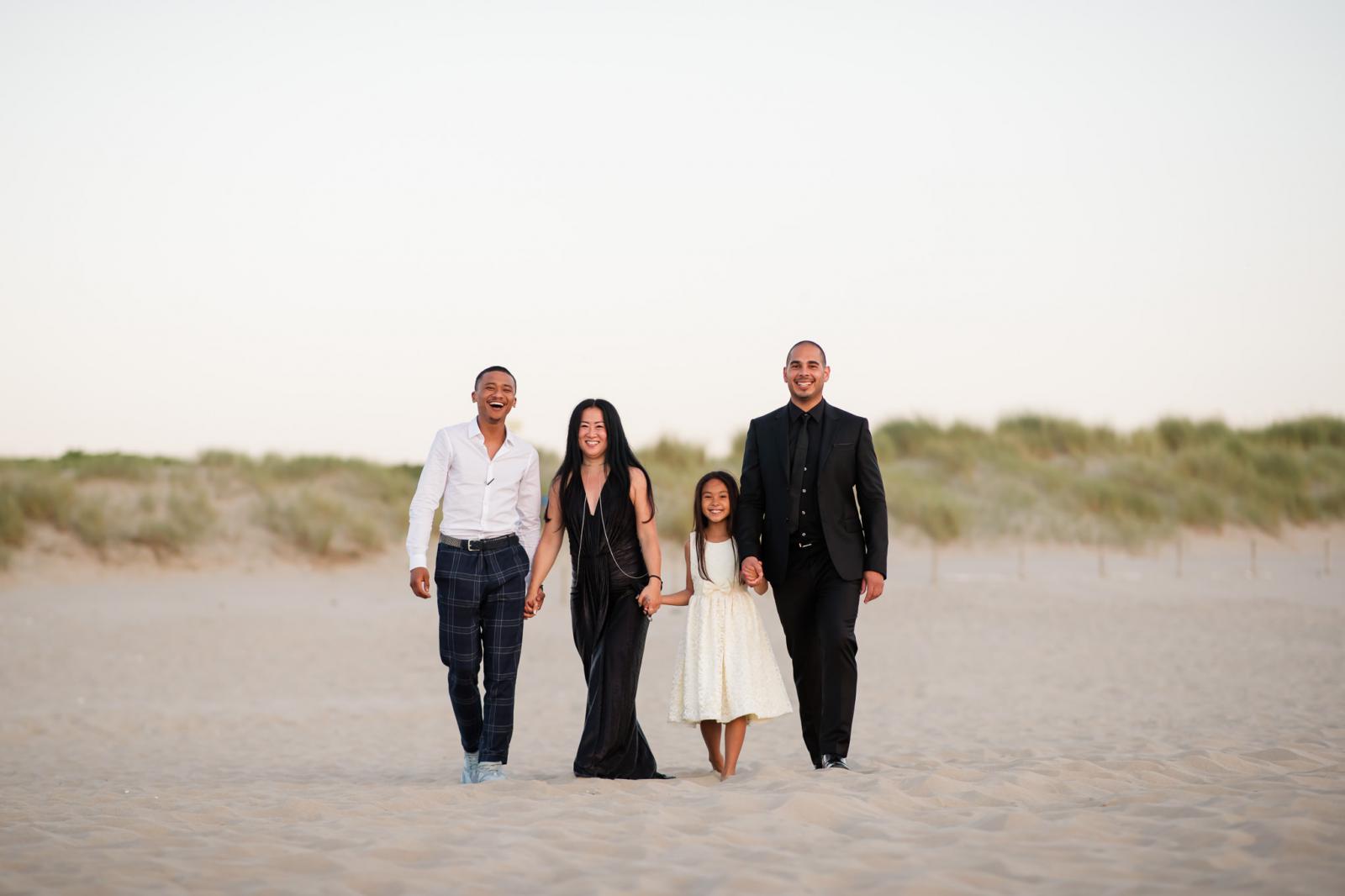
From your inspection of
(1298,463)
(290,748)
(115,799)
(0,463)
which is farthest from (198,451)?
(1298,463)

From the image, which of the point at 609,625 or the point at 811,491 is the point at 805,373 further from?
the point at 609,625

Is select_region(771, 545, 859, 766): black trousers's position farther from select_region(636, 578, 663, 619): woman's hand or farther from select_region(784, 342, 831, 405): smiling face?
select_region(784, 342, 831, 405): smiling face

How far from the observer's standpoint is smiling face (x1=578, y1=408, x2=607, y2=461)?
6328mm

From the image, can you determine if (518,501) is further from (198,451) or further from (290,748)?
(198,451)

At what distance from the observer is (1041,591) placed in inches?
803

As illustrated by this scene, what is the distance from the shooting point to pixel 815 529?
641 centimetres

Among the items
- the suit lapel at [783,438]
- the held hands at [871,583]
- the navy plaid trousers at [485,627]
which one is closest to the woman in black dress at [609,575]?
the navy plaid trousers at [485,627]

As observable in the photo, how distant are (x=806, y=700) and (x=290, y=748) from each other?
5.12m

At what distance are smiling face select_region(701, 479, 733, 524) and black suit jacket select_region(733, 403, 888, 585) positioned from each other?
0.10 metres

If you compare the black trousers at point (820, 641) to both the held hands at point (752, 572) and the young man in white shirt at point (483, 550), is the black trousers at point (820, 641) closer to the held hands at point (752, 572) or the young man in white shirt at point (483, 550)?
the held hands at point (752, 572)

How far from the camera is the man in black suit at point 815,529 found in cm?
631

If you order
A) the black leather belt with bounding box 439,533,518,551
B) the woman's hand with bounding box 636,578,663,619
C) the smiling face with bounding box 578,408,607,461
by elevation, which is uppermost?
the smiling face with bounding box 578,408,607,461

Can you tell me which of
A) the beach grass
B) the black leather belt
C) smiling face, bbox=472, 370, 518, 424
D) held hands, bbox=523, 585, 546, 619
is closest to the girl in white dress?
held hands, bbox=523, 585, 546, 619

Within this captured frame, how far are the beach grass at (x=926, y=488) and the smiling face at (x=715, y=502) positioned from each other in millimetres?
17693
